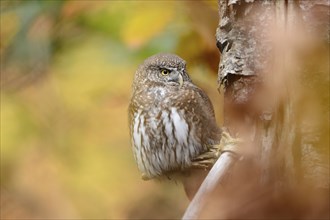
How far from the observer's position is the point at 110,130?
2924mm

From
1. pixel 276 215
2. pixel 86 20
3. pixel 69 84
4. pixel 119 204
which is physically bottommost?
pixel 119 204

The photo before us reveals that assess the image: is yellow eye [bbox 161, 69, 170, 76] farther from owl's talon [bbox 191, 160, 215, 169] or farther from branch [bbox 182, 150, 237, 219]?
branch [bbox 182, 150, 237, 219]

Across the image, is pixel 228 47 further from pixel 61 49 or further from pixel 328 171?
pixel 61 49

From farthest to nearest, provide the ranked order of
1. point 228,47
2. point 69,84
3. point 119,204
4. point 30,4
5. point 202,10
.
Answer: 1. point 119,204
2. point 69,84
3. point 30,4
4. point 202,10
5. point 228,47

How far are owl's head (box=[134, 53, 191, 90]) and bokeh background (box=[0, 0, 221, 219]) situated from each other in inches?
2.2

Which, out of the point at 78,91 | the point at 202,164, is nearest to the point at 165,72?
the point at 202,164

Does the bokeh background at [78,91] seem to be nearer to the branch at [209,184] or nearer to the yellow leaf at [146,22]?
the yellow leaf at [146,22]

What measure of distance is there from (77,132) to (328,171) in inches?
53.2

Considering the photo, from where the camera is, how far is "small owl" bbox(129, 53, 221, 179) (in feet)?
7.52

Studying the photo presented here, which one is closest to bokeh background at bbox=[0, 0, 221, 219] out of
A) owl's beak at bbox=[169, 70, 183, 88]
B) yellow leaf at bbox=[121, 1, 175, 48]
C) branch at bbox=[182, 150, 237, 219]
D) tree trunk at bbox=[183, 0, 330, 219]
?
yellow leaf at bbox=[121, 1, 175, 48]

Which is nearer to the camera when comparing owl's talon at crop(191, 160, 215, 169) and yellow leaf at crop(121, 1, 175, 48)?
owl's talon at crop(191, 160, 215, 169)

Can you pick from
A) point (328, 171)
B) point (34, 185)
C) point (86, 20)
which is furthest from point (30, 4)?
point (328, 171)

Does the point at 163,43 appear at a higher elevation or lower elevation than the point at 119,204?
higher

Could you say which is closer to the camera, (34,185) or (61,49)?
(61,49)
